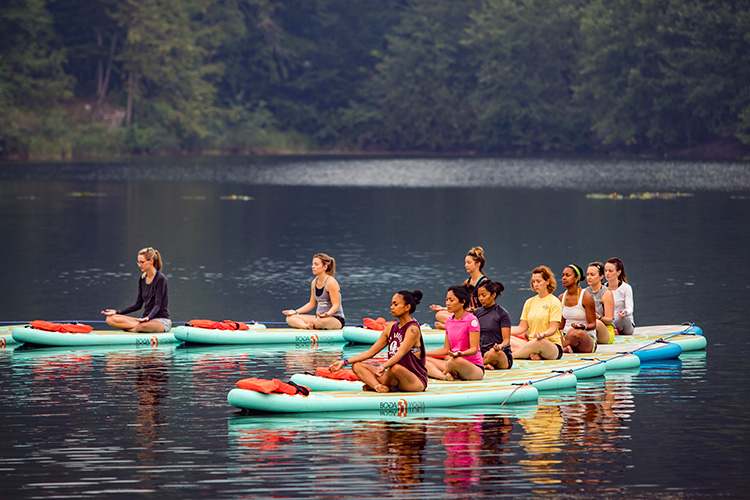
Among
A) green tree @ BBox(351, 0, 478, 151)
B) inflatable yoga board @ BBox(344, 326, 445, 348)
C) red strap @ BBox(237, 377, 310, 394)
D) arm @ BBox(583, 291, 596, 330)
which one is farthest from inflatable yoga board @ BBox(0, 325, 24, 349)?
green tree @ BBox(351, 0, 478, 151)

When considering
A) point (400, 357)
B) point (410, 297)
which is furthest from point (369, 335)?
point (410, 297)

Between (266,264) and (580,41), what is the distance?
7456 cm

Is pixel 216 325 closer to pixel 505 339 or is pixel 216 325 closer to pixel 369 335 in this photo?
pixel 369 335

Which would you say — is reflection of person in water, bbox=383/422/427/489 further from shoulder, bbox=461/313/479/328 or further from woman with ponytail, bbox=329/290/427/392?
shoulder, bbox=461/313/479/328

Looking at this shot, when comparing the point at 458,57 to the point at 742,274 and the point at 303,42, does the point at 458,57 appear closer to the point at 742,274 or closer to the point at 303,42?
the point at 303,42

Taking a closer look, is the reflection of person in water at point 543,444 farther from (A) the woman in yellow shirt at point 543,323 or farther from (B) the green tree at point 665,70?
(B) the green tree at point 665,70

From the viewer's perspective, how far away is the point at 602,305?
590 inches

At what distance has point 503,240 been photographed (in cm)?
3161

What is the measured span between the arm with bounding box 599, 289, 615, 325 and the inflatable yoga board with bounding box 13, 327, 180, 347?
5703mm

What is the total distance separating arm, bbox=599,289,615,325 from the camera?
14.9m

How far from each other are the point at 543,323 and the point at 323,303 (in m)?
3.71

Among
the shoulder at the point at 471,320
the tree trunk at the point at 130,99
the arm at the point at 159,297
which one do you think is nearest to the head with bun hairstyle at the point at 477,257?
the shoulder at the point at 471,320

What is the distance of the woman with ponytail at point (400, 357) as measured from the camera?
37.2 feet

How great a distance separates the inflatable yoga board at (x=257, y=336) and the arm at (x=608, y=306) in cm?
358
